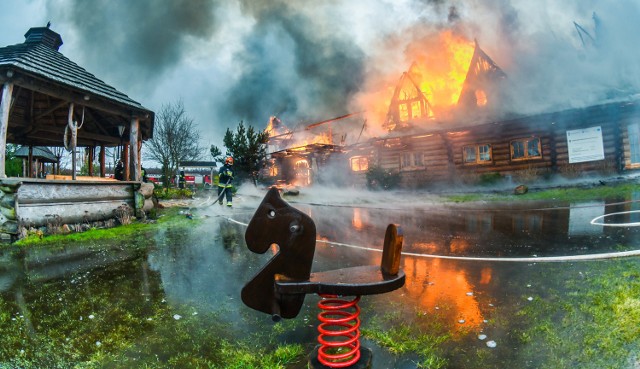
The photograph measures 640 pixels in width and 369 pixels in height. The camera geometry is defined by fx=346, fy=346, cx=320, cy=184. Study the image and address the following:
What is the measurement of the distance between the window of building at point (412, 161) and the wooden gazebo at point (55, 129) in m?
17.0

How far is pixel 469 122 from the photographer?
21.7 m

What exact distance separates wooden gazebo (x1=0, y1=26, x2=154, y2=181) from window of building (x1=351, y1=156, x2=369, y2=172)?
16.5 m

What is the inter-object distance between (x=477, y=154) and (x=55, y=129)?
2244 centimetres

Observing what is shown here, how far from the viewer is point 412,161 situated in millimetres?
24938

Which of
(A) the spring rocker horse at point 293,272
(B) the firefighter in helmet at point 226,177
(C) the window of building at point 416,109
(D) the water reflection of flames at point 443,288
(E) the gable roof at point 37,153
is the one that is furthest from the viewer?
(C) the window of building at point 416,109

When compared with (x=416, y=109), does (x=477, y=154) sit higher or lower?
lower

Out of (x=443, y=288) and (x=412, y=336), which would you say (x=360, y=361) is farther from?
(x=443, y=288)

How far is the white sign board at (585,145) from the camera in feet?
58.6

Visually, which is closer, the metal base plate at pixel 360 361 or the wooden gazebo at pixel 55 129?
the metal base plate at pixel 360 361

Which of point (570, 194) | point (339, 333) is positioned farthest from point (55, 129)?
point (570, 194)

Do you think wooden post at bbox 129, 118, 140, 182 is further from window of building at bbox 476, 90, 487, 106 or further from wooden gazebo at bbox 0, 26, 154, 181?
window of building at bbox 476, 90, 487, 106

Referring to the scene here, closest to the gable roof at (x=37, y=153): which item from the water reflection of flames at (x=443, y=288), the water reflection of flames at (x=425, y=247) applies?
the water reflection of flames at (x=425, y=247)

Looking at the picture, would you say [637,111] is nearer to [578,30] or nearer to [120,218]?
[578,30]

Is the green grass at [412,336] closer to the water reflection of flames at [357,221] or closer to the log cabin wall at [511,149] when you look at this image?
the water reflection of flames at [357,221]
